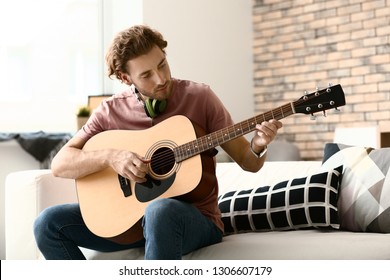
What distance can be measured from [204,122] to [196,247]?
403 millimetres

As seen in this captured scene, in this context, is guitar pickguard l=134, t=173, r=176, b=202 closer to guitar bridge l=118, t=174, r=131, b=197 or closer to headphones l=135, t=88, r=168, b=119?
guitar bridge l=118, t=174, r=131, b=197

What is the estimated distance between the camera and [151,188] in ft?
8.22

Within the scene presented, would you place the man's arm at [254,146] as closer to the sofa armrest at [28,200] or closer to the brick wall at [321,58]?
the sofa armrest at [28,200]

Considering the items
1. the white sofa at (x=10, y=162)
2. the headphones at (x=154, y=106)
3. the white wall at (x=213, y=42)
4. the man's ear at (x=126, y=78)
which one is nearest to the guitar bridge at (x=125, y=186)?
the headphones at (x=154, y=106)

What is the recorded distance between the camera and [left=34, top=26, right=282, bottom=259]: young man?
2.51 m

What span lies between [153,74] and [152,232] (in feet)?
1.88

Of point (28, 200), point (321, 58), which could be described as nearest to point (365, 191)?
point (28, 200)

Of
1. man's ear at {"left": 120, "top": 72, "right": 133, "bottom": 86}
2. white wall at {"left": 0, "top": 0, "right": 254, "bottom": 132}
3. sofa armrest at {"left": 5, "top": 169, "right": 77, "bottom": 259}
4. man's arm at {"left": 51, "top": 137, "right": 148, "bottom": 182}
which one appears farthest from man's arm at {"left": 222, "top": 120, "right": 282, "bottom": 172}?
white wall at {"left": 0, "top": 0, "right": 254, "bottom": 132}

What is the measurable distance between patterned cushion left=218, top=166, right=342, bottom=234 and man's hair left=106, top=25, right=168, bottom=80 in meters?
0.67

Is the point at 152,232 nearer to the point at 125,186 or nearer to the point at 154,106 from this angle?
the point at 125,186

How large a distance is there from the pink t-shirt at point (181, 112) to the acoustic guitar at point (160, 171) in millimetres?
53

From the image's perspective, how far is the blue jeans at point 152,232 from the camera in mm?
2264
